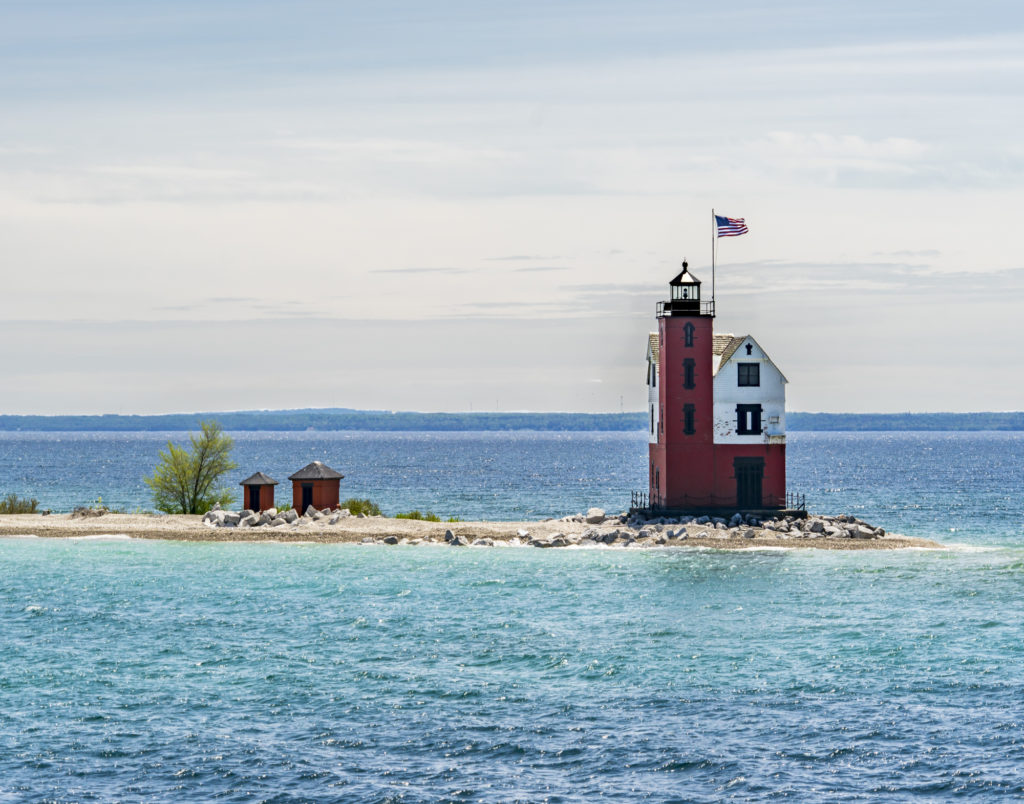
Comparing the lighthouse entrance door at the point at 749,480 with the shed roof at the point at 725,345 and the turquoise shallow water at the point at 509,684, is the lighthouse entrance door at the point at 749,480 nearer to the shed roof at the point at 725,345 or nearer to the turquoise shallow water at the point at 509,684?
the shed roof at the point at 725,345

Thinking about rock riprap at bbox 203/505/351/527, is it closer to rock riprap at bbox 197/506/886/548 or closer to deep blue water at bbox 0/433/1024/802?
rock riprap at bbox 197/506/886/548

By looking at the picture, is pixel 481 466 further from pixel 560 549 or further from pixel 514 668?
pixel 514 668

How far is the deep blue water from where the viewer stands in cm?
2184

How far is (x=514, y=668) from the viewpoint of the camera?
99.5 ft

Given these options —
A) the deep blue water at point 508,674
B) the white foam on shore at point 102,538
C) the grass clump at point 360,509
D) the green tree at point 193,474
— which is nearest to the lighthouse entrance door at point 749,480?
the deep blue water at point 508,674

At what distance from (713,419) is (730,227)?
10.2 meters

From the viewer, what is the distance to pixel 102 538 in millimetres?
58625

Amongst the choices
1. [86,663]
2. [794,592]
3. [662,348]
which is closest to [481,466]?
[662,348]

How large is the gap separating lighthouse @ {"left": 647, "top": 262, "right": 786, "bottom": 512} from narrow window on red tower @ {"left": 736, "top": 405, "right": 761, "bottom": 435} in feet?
0.17

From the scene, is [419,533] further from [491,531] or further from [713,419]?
[713,419]

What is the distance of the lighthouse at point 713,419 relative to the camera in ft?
199

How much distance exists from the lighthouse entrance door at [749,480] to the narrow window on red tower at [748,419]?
148 centimetres

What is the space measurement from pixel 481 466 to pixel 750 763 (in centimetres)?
15164

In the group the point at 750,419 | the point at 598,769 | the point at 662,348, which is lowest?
the point at 598,769
